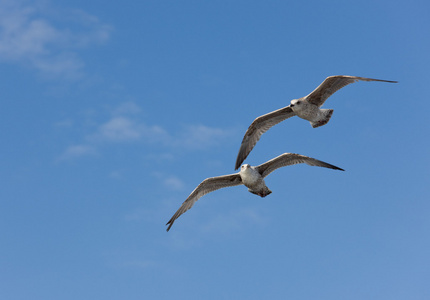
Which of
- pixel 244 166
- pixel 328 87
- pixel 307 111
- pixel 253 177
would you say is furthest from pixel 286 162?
pixel 328 87

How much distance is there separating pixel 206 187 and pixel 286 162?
12.2 feet

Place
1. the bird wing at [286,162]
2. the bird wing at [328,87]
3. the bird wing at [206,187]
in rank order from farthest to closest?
the bird wing at [206,187], the bird wing at [286,162], the bird wing at [328,87]

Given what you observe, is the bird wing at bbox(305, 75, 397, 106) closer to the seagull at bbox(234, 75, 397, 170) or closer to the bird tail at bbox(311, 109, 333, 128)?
the seagull at bbox(234, 75, 397, 170)

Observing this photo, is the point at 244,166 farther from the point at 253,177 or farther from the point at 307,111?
the point at 307,111

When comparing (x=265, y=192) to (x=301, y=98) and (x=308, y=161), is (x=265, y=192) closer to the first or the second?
(x=308, y=161)

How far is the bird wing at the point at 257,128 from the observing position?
3030cm

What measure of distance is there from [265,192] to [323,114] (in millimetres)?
4177

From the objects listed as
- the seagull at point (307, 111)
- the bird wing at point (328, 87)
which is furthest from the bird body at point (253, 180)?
the bird wing at point (328, 87)

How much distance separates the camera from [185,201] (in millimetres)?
30406

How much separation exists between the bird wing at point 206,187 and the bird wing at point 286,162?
3.77 feet

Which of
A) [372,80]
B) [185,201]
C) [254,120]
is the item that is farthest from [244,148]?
[372,80]

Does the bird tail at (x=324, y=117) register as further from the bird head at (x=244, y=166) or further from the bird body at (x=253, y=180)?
the bird head at (x=244, y=166)

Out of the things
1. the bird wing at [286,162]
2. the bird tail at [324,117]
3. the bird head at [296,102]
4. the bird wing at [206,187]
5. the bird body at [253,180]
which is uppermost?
the bird head at [296,102]

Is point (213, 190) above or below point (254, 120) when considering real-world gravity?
below
